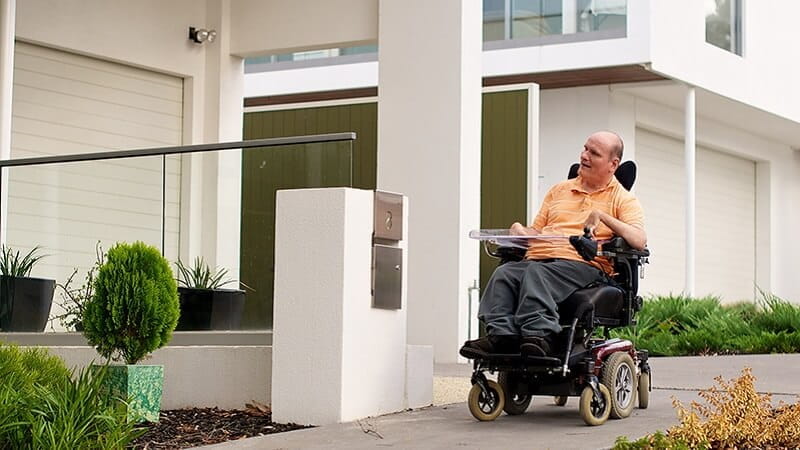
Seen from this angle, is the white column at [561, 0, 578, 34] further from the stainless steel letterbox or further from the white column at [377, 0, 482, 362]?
the stainless steel letterbox

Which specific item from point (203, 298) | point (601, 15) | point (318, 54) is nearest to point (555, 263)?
point (203, 298)

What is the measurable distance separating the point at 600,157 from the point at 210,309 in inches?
104

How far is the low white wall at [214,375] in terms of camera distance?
7703mm

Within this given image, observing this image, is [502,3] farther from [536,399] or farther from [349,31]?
[536,399]

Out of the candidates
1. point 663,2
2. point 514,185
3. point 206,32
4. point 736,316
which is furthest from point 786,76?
point 206,32

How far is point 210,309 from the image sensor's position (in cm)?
833

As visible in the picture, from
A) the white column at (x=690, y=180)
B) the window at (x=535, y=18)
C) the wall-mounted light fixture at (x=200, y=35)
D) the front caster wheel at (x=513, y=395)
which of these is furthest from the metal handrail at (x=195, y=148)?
the white column at (x=690, y=180)

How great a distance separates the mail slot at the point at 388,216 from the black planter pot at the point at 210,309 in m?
1.09

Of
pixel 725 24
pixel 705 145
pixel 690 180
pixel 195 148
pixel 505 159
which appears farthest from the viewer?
pixel 705 145

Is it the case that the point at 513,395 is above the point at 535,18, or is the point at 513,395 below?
below

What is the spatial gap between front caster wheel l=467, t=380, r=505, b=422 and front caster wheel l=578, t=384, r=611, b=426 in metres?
0.46

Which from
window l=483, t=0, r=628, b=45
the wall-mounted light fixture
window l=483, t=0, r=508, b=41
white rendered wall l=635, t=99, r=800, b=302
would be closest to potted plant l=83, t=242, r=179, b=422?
the wall-mounted light fixture

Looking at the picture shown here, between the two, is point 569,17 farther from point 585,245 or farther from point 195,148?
point 585,245

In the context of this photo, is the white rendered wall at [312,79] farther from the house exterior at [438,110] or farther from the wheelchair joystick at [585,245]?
the wheelchair joystick at [585,245]
